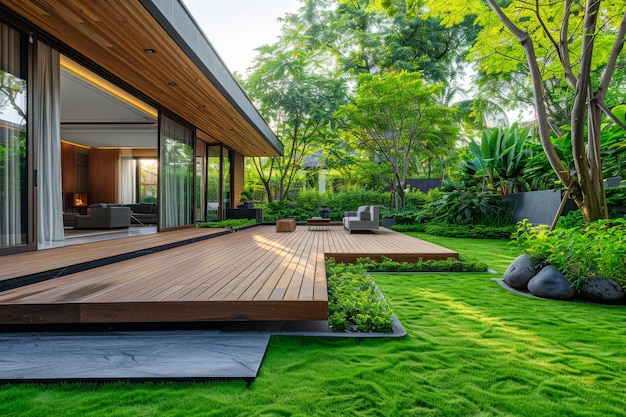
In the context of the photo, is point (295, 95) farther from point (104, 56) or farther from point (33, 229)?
point (33, 229)

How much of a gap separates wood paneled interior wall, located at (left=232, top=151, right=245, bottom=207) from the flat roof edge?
18.1 ft

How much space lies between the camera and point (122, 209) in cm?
851

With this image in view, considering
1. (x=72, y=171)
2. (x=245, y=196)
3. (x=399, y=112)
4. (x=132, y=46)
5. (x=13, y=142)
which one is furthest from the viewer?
(x=245, y=196)

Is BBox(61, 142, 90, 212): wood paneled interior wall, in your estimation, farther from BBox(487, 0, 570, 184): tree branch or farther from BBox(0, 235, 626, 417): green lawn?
BBox(487, 0, 570, 184): tree branch

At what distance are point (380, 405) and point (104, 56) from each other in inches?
213

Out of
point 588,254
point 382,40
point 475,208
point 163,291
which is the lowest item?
point 163,291

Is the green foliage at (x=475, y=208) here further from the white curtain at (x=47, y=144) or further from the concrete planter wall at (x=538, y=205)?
the white curtain at (x=47, y=144)

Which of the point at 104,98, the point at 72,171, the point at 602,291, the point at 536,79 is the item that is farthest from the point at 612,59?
the point at 72,171

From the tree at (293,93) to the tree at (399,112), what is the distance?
1.52m

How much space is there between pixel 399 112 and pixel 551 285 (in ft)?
31.0

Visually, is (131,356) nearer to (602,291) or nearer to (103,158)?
(602,291)

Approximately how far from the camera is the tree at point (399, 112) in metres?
11.2

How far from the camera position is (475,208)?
9828 millimetres

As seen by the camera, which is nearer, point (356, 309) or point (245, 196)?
point (356, 309)
